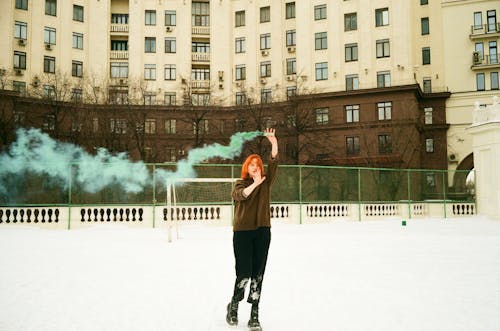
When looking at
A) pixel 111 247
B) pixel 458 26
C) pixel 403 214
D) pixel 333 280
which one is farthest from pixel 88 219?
pixel 458 26

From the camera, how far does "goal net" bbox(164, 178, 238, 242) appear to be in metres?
21.2

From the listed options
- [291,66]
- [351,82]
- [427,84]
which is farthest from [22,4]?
[427,84]

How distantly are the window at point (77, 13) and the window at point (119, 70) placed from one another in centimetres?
552

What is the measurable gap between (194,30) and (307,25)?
12.6 meters

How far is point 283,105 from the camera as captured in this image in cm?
4238

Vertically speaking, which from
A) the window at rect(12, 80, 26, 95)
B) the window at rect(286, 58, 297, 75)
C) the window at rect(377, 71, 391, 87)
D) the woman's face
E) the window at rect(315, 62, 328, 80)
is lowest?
the woman's face

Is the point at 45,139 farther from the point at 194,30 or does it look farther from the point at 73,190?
the point at 194,30

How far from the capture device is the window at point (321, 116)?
4422 centimetres

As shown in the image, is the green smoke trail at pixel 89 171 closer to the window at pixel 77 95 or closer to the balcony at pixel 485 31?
the window at pixel 77 95

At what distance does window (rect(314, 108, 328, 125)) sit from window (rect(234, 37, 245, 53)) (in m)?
11.4

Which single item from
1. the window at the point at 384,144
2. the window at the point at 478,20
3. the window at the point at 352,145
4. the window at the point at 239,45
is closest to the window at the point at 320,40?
the window at the point at 239,45

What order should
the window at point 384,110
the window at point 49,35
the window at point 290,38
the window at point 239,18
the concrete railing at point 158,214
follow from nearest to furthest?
1. the concrete railing at point 158,214
2. the window at point 384,110
3. the window at point 49,35
4. the window at point 290,38
5. the window at point 239,18

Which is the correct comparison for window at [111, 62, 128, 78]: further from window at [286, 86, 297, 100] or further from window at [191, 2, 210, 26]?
window at [286, 86, 297, 100]

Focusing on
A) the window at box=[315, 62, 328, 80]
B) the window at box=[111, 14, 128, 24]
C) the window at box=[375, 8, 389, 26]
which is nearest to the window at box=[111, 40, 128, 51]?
the window at box=[111, 14, 128, 24]
